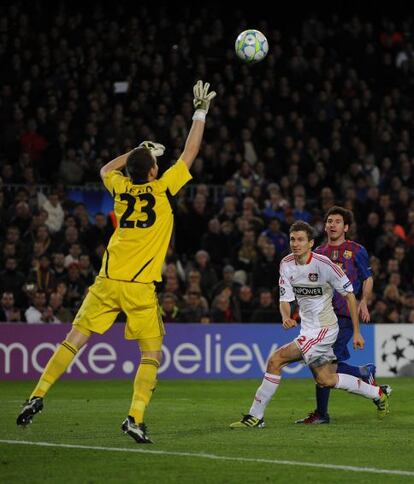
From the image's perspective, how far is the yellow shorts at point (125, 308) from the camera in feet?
30.8

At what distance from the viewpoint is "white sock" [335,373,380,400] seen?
1098cm

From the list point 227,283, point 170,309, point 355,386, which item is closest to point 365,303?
point 355,386

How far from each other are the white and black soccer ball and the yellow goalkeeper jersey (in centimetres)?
1055

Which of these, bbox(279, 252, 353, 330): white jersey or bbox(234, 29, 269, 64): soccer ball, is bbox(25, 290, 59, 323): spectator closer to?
bbox(234, 29, 269, 64): soccer ball

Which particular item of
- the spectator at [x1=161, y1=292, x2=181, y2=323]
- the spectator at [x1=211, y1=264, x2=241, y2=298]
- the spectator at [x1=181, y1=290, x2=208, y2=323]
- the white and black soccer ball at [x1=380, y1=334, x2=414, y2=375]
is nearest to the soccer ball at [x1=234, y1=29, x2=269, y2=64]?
the spectator at [x1=161, y1=292, x2=181, y2=323]

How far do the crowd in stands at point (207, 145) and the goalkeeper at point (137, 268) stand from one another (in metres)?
9.13

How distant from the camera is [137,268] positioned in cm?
942

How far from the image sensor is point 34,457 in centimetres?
827

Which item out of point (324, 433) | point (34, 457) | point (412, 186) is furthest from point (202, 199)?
point (34, 457)

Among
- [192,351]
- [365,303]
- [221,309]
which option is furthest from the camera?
[221,309]

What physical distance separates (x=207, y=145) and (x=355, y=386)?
41.5 ft

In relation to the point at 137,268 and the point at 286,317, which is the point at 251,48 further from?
the point at 137,268

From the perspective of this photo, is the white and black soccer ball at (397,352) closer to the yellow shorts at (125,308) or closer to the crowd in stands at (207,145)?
the crowd in stands at (207,145)

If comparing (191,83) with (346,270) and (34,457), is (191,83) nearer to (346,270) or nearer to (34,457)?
(346,270)
